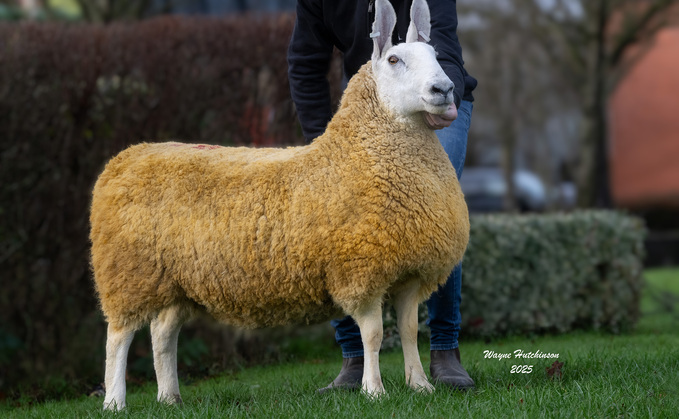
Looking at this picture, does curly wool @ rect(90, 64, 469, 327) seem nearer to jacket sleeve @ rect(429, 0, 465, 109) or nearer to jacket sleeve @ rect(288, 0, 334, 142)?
jacket sleeve @ rect(429, 0, 465, 109)

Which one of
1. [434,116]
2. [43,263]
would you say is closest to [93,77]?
[43,263]

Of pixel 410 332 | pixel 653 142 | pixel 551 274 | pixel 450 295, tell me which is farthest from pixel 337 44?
pixel 653 142

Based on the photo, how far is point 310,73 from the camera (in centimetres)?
421

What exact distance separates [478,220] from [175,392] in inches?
127

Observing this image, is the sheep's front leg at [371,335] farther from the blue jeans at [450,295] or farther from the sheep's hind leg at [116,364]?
the sheep's hind leg at [116,364]

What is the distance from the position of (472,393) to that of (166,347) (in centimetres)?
144

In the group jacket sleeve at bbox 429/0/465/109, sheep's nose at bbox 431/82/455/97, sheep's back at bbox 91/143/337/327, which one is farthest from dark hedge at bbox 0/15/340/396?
sheep's nose at bbox 431/82/455/97

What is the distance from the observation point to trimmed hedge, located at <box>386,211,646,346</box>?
245 inches

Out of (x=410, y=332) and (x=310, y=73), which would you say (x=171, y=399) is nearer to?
(x=410, y=332)

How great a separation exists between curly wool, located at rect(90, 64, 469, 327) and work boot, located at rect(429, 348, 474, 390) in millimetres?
460

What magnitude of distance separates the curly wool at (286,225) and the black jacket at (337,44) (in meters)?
0.36

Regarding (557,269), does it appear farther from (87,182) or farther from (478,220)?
(87,182)

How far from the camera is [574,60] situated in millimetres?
13992

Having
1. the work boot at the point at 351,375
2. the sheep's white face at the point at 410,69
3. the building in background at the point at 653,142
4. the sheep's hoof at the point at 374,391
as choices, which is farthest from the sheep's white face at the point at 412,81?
the building in background at the point at 653,142
